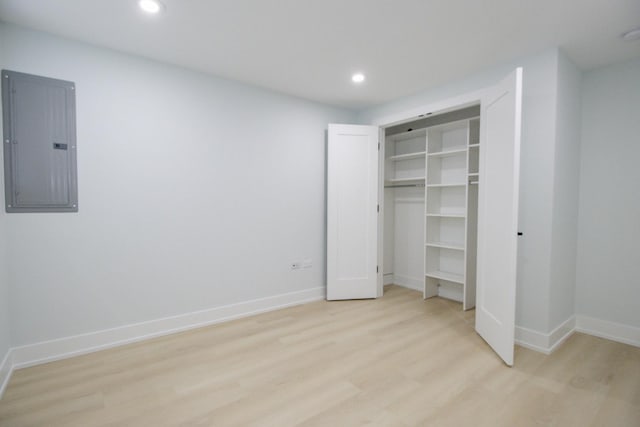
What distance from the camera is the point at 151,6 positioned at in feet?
6.43

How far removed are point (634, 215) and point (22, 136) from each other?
5.08 m

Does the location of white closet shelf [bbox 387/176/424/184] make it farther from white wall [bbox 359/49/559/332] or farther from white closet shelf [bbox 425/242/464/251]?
white wall [bbox 359/49/559/332]

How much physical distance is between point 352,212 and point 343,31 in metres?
2.14

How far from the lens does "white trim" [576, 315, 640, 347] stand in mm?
2666

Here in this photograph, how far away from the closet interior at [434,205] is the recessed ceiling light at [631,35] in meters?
1.27

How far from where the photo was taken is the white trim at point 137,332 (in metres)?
2.27

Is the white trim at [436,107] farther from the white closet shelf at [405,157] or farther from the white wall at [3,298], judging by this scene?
the white wall at [3,298]

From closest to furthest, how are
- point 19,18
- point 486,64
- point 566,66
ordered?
point 19,18
point 566,66
point 486,64

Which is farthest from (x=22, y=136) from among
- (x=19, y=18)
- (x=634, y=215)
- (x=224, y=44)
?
(x=634, y=215)

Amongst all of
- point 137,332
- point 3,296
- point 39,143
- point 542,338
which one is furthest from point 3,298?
point 542,338


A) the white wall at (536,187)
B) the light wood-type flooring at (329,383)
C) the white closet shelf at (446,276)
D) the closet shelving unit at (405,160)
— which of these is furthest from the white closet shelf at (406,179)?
the light wood-type flooring at (329,383)

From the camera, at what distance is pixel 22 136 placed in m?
2.19

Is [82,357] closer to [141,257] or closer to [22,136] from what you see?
[141,257]

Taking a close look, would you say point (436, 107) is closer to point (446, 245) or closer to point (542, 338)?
point (446, 245)
